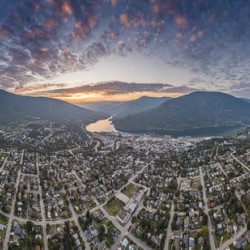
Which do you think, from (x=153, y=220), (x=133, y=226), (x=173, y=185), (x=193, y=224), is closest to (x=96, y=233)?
(x=133, y=226)

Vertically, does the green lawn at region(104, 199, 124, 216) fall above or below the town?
below

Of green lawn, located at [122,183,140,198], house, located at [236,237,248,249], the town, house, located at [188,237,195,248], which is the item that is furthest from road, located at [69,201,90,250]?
house, located at [236,237,248,249]

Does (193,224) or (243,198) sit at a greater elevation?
(243,198)

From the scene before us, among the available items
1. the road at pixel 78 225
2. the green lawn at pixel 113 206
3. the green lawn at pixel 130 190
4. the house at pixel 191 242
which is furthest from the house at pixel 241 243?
the green lawn at pixel 130 190

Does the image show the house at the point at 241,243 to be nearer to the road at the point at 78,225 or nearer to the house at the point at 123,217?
the house at the point at 123,217

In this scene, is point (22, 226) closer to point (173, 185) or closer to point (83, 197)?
point (83, 197)

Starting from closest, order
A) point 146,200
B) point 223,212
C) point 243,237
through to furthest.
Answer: point 243,237 → point 223,212 → point 146,200

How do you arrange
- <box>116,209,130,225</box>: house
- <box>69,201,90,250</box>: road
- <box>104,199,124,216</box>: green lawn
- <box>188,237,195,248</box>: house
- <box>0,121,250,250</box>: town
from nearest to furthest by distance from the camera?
<box>188,237,195,248</box>: house, <box>0,121,250,250</box>: town, <box>69,201,90,250</box>: road, <box>116,209,130,225</box>: house, <box>104,199,124,216</box>: green lawn

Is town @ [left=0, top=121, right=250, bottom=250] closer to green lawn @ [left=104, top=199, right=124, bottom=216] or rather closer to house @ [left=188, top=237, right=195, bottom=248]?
green lawn @ [left=104, top=199, right=124, bottom=216]
